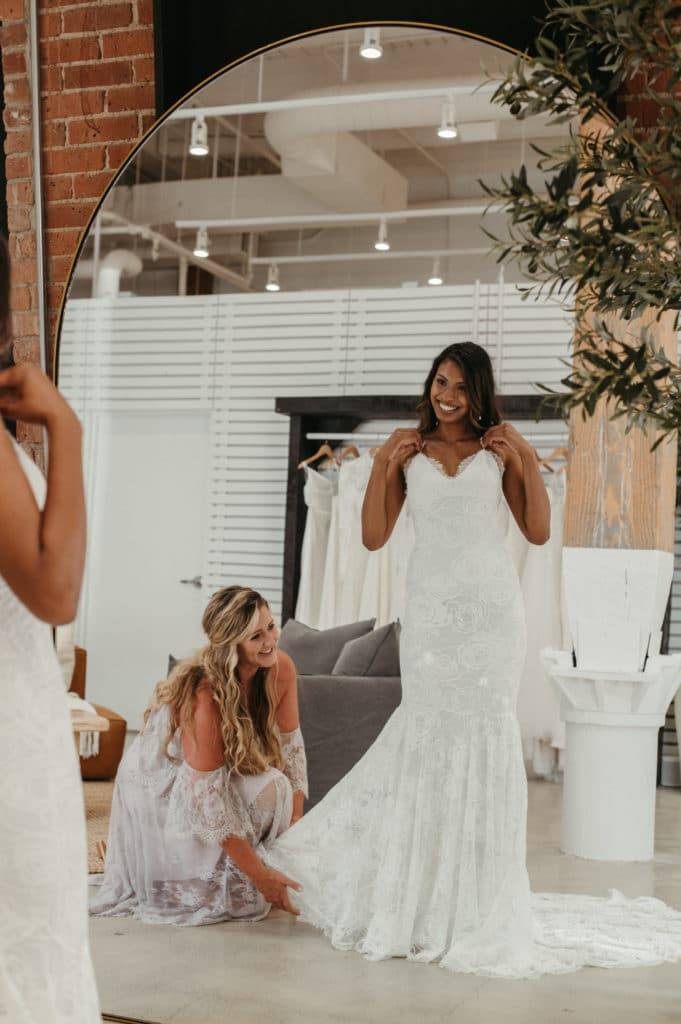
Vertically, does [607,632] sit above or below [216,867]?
above

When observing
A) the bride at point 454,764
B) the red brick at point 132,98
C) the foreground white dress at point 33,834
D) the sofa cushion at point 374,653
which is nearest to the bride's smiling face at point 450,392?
the bride at point 454,764

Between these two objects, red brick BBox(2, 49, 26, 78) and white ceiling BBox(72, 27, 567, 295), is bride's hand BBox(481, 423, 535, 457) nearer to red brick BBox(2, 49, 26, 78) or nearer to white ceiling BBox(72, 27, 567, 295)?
white ceiling BBox(72, 27, 567, 295)

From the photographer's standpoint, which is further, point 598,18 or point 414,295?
point 414,295

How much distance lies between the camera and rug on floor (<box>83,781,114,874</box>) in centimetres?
341

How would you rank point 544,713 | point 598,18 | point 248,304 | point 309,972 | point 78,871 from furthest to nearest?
point 248,304
point 544,713
point 309,972
point 598,18
point 78,871

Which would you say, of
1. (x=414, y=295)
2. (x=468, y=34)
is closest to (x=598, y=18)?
(x=414, y=295)

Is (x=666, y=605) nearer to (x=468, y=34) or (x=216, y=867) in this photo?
(x=216, y=867)

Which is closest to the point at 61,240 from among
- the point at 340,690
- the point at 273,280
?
the point at 273,280

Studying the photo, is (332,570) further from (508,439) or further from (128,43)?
(128,43)

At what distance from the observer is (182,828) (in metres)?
3.22

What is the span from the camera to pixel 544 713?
9.57 ft

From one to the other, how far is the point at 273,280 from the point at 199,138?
23.0 inches

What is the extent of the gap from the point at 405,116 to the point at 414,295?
1.55 feet

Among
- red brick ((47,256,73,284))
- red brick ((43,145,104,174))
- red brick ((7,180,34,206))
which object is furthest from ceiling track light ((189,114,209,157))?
red brick ((7,180,34,206))
